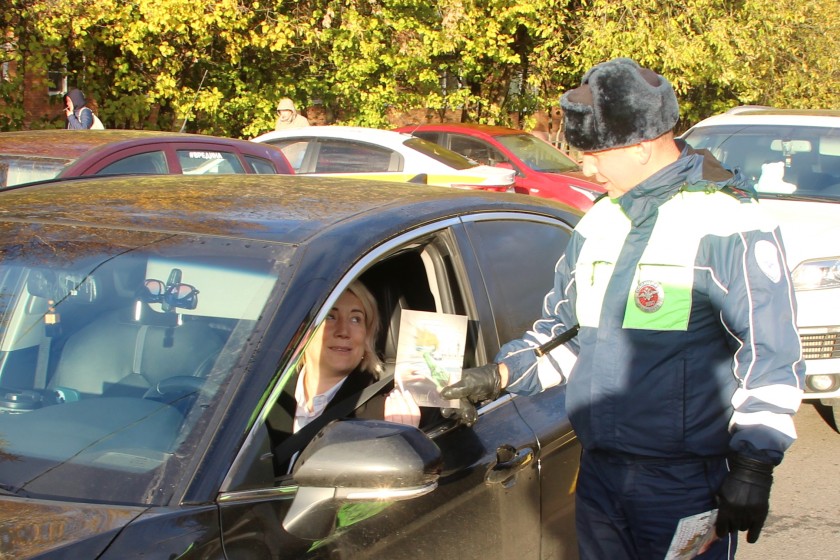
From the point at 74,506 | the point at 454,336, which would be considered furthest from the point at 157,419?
the point at 454,336

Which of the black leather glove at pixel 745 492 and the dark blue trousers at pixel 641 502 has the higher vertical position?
the black leather glove at pixel 745 492

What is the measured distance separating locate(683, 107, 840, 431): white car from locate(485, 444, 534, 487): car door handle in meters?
3.66

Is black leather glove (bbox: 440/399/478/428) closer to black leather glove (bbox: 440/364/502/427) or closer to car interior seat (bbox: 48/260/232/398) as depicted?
black leather glove (bbox: 440/364/502/427)

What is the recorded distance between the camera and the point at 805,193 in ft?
24.2

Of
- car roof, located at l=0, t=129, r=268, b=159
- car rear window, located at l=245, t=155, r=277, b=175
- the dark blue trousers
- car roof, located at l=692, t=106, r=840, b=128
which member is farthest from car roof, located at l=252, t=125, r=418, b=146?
the dark blue trousers

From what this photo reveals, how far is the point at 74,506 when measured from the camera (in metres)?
1.98

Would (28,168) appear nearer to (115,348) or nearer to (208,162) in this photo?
(208,162)

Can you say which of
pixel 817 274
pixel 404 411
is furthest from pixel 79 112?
pixel 404 411

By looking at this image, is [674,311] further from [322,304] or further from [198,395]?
[198,395]

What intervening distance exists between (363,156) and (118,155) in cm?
530

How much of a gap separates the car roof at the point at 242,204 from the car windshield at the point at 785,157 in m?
4.76

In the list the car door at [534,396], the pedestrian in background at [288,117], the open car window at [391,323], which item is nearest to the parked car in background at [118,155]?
the open car window at [391,323]

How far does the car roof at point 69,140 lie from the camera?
260 inches

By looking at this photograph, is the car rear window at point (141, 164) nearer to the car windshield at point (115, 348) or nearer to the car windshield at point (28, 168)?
the car windshield at point (28, 168)
